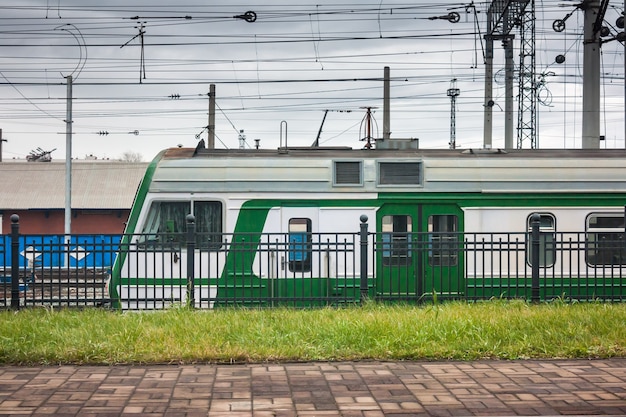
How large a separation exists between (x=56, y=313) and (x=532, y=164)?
9.09 metres

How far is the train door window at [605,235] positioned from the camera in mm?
14570

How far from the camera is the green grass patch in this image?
30.2 feet

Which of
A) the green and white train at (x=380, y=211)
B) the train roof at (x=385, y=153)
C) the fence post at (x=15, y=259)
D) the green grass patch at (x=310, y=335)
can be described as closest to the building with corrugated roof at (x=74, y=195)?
the train roof at (x=385, y=153)

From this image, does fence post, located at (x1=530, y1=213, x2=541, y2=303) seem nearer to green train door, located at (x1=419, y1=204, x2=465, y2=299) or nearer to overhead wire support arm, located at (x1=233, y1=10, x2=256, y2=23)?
green train door, located at (x1=419, y1=204, x2=465, y2=299)

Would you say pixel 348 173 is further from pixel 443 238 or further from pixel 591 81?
pixel 591 81

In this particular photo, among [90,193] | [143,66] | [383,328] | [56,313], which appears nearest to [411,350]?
[383,328]

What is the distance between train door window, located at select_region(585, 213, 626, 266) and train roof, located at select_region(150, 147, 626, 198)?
0.52 metres

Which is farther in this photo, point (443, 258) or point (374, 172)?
point (374, 172)

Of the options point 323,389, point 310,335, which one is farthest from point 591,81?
point 323,389

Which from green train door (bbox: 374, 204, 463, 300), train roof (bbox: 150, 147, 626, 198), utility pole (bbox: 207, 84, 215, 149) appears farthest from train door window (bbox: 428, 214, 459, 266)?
utility pole (bbox: 207, 84, 215, 149)

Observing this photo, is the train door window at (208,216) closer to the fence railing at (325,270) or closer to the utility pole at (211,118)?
the fence railing at (325,270)

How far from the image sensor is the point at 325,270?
14.7 meters

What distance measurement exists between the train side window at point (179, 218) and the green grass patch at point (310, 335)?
3.26 metres

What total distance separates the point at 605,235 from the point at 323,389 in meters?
9.26
